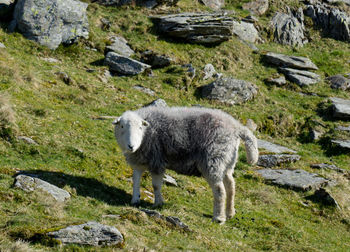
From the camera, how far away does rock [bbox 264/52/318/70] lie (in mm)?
31578

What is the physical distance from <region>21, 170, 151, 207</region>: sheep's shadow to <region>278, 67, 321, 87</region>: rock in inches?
833

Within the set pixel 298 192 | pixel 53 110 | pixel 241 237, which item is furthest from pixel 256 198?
pixel 53 110

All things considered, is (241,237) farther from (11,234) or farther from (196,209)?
(11,234)

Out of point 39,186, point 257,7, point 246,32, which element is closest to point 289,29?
point 257,7

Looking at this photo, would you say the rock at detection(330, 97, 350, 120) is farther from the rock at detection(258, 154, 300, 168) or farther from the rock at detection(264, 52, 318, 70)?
the rock at detection(258, 154, 300, 168)

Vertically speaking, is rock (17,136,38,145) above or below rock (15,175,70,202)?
below

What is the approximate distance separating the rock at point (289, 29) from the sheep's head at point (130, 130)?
94.5 ft

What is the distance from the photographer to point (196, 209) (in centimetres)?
1218

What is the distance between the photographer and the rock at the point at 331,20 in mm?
40031

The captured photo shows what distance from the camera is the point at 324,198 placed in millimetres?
15398

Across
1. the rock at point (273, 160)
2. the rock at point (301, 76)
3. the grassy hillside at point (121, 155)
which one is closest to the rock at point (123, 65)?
the grassy hillside at point (121, 155)

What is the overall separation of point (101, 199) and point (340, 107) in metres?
19.8

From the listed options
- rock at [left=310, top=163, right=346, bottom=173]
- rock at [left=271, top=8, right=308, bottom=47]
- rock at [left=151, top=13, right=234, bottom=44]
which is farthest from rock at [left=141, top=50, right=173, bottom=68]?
rock at [left=271, top=8, right=308, bottom=47]

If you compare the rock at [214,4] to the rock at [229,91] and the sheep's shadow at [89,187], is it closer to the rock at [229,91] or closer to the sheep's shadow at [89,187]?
the rock at [229,91]
